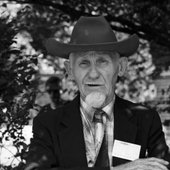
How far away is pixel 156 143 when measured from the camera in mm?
3207

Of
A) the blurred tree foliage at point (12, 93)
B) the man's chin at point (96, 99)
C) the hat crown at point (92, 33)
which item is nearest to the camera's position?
the man's chin at point (96, 99)

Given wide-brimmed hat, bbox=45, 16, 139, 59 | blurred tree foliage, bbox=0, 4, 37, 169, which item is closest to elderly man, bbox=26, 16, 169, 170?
wide-brimmed hat, bbox=45, 16, 139, 59

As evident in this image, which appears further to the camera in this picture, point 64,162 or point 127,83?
point 127,83

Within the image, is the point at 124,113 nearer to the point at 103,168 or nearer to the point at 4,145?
the point at 103,168

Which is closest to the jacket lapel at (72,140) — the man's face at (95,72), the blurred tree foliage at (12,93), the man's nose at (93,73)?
the man's face at (95,72)

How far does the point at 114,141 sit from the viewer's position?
10.4ft

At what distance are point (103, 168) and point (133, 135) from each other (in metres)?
0.31

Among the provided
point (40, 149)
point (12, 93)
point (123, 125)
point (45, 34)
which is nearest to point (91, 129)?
point (123, 125)

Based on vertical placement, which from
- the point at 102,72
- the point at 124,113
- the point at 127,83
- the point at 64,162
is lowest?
the point at 127,83

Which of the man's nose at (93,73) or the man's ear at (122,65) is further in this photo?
the man's ear at (122,65)

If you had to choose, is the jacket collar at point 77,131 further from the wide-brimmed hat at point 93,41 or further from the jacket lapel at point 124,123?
the wide-brimmed hat at point 93,41

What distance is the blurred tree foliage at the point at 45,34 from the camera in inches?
192

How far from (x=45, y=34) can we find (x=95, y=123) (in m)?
4.33

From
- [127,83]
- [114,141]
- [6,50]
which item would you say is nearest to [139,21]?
[6,50]
